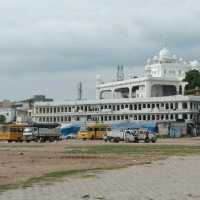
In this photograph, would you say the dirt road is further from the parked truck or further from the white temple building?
the white temple building

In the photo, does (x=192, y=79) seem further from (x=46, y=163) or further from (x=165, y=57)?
(x=46, y=163)

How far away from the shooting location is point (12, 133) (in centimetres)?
8062

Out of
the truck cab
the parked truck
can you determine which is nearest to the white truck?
the parked truck

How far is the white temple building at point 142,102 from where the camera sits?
5531 inches

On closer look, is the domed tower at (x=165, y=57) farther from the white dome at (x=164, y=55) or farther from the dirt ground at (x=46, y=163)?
the dirt ground at (x=46, y=163)

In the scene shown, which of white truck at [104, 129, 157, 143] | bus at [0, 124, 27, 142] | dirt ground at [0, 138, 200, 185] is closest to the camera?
dirt ground at [0, 138, 200, 185]

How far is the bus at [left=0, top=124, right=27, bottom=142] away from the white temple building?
2392 inches

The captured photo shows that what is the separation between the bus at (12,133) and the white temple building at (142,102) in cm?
6075

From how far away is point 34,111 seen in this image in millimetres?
173625

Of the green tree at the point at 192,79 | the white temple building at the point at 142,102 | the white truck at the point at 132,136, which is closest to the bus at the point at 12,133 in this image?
the white truck at the point at 132,136

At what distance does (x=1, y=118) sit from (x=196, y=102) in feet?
229

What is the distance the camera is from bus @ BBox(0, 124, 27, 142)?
80.7 meters

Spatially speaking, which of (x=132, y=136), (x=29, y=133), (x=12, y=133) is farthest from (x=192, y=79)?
(x=12, y=133)

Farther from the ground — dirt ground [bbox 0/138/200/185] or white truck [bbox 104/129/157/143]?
white truck [bbox 104/129/157/143]
